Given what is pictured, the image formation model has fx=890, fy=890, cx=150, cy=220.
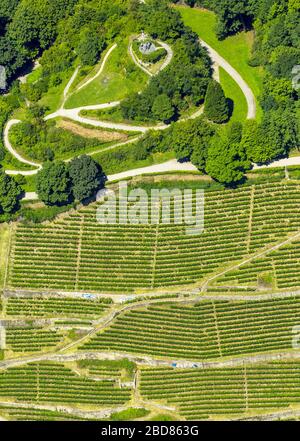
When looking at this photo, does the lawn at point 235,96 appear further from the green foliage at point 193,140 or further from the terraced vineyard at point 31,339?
the terraced vineyard at point 31,339

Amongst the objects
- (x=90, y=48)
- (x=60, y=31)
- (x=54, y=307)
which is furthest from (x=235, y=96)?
(x=54, y=307)

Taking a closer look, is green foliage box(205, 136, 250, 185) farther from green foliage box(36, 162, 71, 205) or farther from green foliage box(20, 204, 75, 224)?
green foliage box(20, 204, 75, 224)

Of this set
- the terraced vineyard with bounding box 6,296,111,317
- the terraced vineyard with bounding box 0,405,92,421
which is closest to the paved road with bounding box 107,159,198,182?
the terraced vineyard with bounding box 6,296,111,317

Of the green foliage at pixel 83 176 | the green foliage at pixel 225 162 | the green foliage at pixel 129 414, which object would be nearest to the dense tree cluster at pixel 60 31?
the green foliage at pixel 83 176

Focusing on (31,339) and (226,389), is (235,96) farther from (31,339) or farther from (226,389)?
(31,339)

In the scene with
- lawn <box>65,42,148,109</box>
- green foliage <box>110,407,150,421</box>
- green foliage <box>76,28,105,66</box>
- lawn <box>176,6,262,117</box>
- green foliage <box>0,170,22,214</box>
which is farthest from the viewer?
green foliage <box>76,28,105,66</box>
